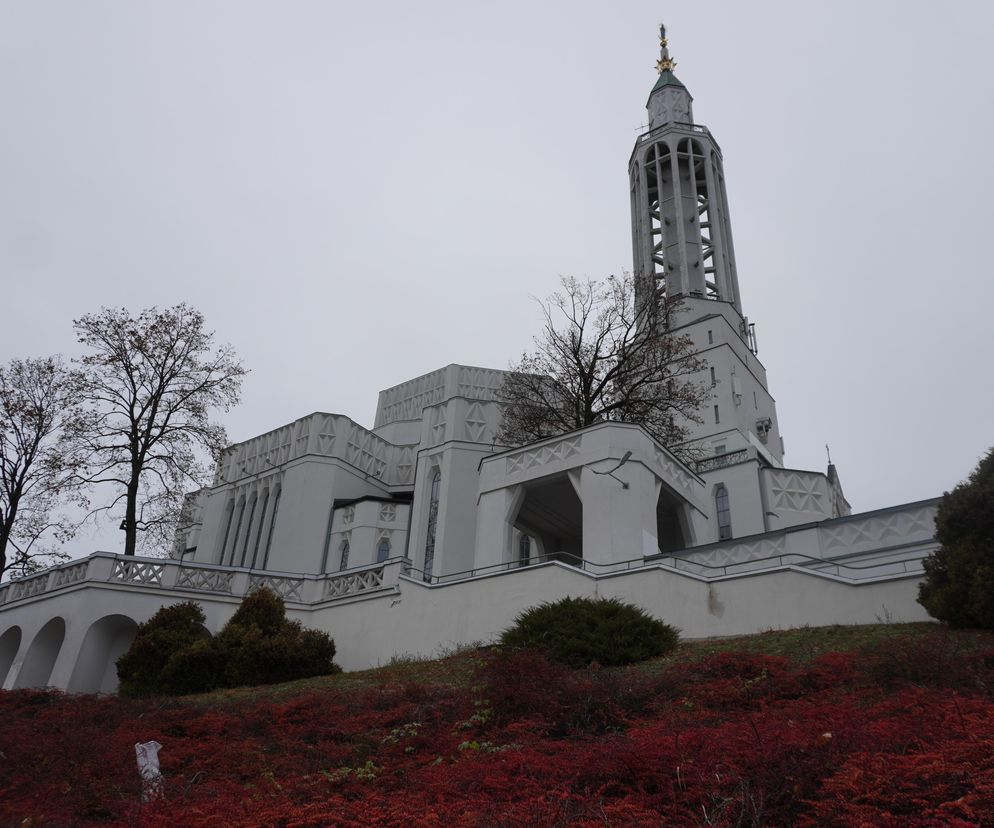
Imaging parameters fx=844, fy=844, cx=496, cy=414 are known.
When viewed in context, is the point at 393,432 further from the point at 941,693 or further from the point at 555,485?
the point at 941,693

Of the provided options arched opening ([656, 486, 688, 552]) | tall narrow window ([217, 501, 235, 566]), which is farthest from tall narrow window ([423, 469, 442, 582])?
tall narrow window ([217, 501, 235, 566])

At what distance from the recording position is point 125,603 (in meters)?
22.8

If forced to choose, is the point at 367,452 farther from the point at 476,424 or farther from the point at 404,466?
the point at 476,424

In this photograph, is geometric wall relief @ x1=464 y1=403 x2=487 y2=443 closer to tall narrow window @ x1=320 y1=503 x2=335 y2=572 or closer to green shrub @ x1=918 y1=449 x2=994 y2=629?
tall narrow window @ x1=320 y1=503 x2=335 y2=572

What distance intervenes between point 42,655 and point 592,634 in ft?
55.5

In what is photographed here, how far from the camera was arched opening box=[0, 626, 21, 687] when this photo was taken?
25391 mm

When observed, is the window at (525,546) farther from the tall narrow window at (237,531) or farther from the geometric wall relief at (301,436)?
the tall narrow window at (237,531)

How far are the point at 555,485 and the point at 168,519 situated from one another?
11913 mm

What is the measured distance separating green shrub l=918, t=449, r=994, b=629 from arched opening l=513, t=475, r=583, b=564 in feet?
40.0

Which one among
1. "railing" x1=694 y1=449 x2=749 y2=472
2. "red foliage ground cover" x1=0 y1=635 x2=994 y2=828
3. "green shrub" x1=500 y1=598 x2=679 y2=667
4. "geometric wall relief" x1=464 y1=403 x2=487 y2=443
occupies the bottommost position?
"red foliage ground cover" x1=0 y1=635 x2=994 y2=828

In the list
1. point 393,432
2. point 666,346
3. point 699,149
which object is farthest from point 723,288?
point 393,432

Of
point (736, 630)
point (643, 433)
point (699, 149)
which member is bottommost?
point (736, 630)

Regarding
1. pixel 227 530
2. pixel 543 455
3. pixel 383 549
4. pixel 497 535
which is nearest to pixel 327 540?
pixel 383 549

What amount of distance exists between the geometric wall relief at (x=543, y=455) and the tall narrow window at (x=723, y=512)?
11414 mm
